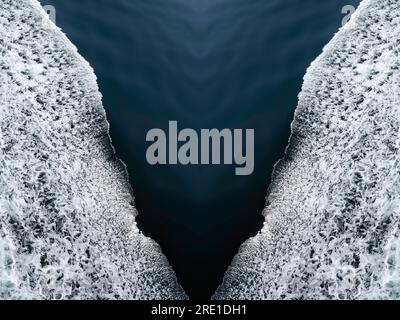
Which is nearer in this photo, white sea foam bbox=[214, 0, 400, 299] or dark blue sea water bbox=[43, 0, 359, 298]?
white sea foam bbox=[214, 0, 400, 299]

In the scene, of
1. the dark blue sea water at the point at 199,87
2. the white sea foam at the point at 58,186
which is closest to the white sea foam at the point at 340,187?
the dark blue sea water at the point at 199,87

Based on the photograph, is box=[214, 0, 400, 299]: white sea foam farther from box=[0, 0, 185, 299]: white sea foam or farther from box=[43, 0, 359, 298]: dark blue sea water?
box=[0, 0, 185, 299]: white sea foam

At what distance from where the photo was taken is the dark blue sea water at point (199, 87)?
206 inches

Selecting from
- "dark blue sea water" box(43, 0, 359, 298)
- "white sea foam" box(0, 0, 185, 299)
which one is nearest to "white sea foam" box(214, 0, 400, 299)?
"dark blue sea water" box(43, 0, 359, 298)

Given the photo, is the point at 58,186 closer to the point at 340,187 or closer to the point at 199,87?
the point at 199,87

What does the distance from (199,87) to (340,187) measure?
189 centimetres

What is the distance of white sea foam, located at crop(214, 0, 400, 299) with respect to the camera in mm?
4410

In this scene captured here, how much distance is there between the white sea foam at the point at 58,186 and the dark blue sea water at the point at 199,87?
0.19m

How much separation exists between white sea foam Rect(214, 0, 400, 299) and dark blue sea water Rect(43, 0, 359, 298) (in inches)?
7.4

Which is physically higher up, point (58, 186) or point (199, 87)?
point (199, 87)

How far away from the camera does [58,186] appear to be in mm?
4738

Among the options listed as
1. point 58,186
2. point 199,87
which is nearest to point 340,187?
point 199,87

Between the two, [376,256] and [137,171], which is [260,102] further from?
[376,256]

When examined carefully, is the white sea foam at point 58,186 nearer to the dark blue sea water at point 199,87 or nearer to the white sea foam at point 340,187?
the dark blue sea water at point 199,87
